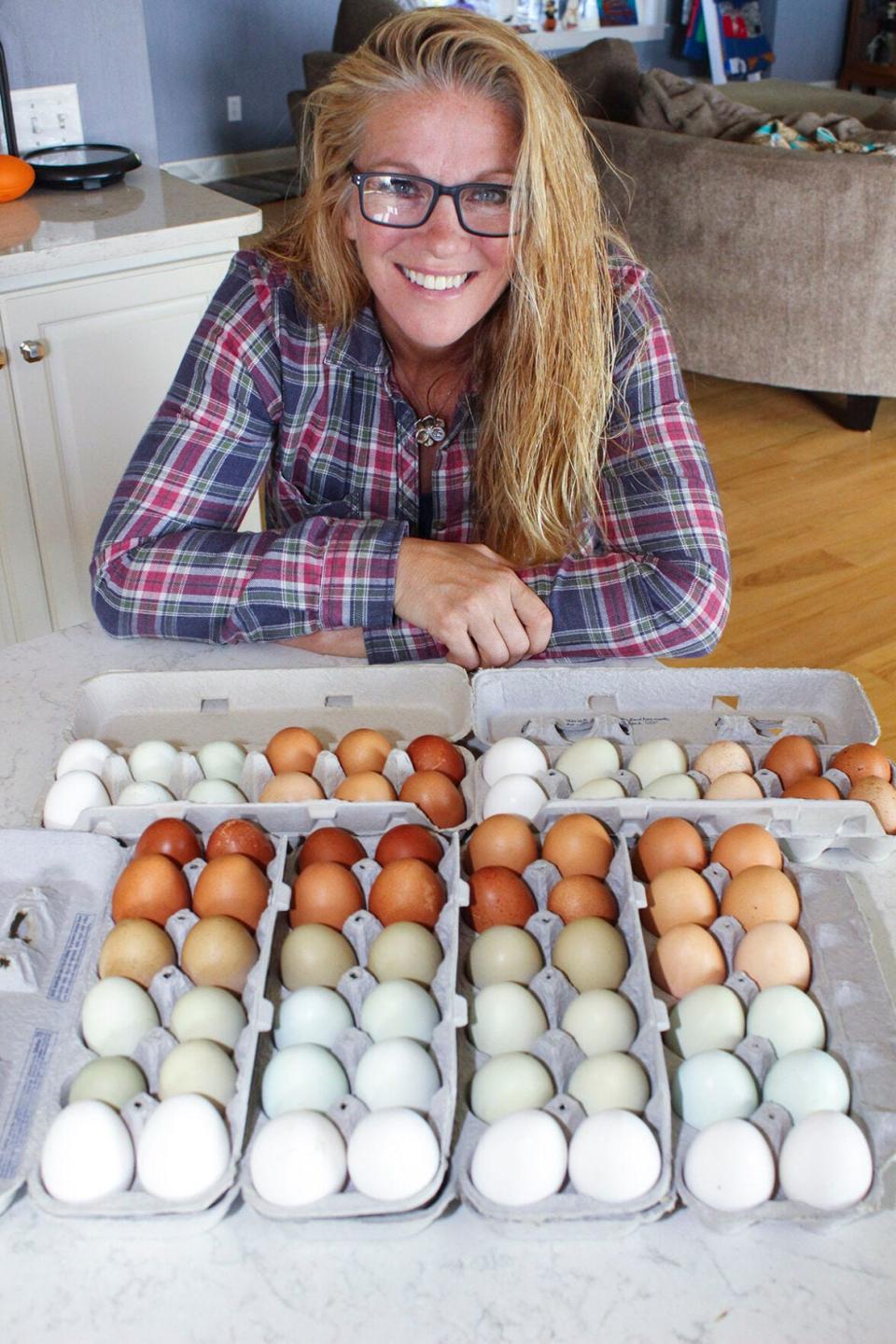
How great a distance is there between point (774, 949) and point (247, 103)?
598 centimetres

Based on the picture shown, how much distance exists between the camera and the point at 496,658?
113 cm

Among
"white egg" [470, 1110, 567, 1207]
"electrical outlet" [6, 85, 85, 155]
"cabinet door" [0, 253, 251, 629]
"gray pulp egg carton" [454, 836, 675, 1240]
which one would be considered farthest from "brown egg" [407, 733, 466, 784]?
"electrical outlet" [6, 85, 85, 155]

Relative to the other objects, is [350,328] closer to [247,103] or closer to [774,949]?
[774,949]

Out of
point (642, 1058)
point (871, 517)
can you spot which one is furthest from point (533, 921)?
point (871, 517)

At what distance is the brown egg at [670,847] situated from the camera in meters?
0.85

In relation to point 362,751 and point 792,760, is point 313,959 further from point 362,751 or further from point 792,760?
point 792,760

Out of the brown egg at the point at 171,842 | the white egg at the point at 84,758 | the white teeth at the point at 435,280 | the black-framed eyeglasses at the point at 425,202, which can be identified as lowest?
the white egg at the point at 84,758

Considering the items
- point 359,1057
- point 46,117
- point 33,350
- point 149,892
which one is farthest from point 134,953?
point 46,117

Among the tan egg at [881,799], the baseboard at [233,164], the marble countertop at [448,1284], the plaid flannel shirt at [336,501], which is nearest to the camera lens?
the marble countertop at [448,1284]

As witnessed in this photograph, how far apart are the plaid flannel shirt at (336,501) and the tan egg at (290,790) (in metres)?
0.27

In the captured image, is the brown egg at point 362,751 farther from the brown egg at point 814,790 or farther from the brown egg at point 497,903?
the brown egg at point 814,790

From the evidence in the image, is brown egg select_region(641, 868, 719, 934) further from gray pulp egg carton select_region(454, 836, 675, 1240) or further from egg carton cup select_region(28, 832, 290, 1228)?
egg carton cup select_region(28, 832, 290, 1228)

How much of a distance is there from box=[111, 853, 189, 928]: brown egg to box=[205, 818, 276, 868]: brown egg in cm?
4

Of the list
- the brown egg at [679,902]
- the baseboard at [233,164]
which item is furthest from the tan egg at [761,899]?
the baseboard at [233,164]
